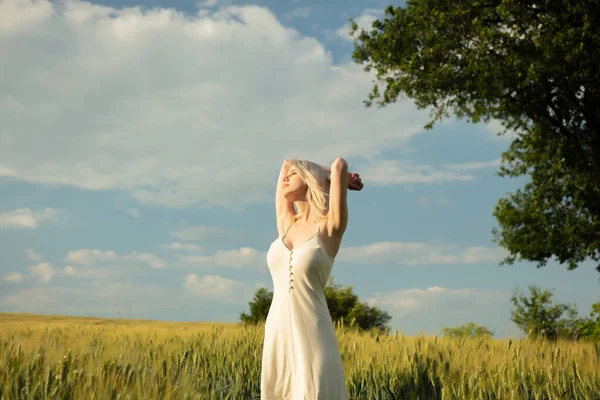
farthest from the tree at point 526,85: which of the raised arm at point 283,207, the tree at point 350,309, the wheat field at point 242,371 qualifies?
the raised arm at point 283,207

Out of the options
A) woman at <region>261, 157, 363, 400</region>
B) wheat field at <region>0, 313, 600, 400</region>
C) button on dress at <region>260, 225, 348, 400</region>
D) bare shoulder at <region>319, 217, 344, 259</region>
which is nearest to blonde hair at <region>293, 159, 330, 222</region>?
woman at <region>261, 157, 363, 400</region>

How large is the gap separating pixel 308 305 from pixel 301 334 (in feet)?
0.67

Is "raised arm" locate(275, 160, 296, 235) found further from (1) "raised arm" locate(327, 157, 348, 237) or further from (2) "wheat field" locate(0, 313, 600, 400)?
(2) "wheat field" locate(0, 313, 600, 400)

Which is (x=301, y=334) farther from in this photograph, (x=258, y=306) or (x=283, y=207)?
(x=258, y=306)

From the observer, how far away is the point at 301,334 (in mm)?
3996

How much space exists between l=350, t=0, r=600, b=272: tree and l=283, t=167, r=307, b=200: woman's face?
395 inches

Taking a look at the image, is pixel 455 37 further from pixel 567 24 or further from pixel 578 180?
pixel 578 180

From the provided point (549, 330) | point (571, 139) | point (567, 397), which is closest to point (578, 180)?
point (571, 139)

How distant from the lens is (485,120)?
15727mm

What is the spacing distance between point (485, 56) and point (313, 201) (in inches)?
425

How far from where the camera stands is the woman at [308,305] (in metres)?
3.93

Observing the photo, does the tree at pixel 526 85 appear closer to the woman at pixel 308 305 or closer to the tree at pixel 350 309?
the tree at pixel 350 309

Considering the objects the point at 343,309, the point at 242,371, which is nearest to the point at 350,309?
the point at 343,309

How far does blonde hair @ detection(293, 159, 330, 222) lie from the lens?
4328mm
